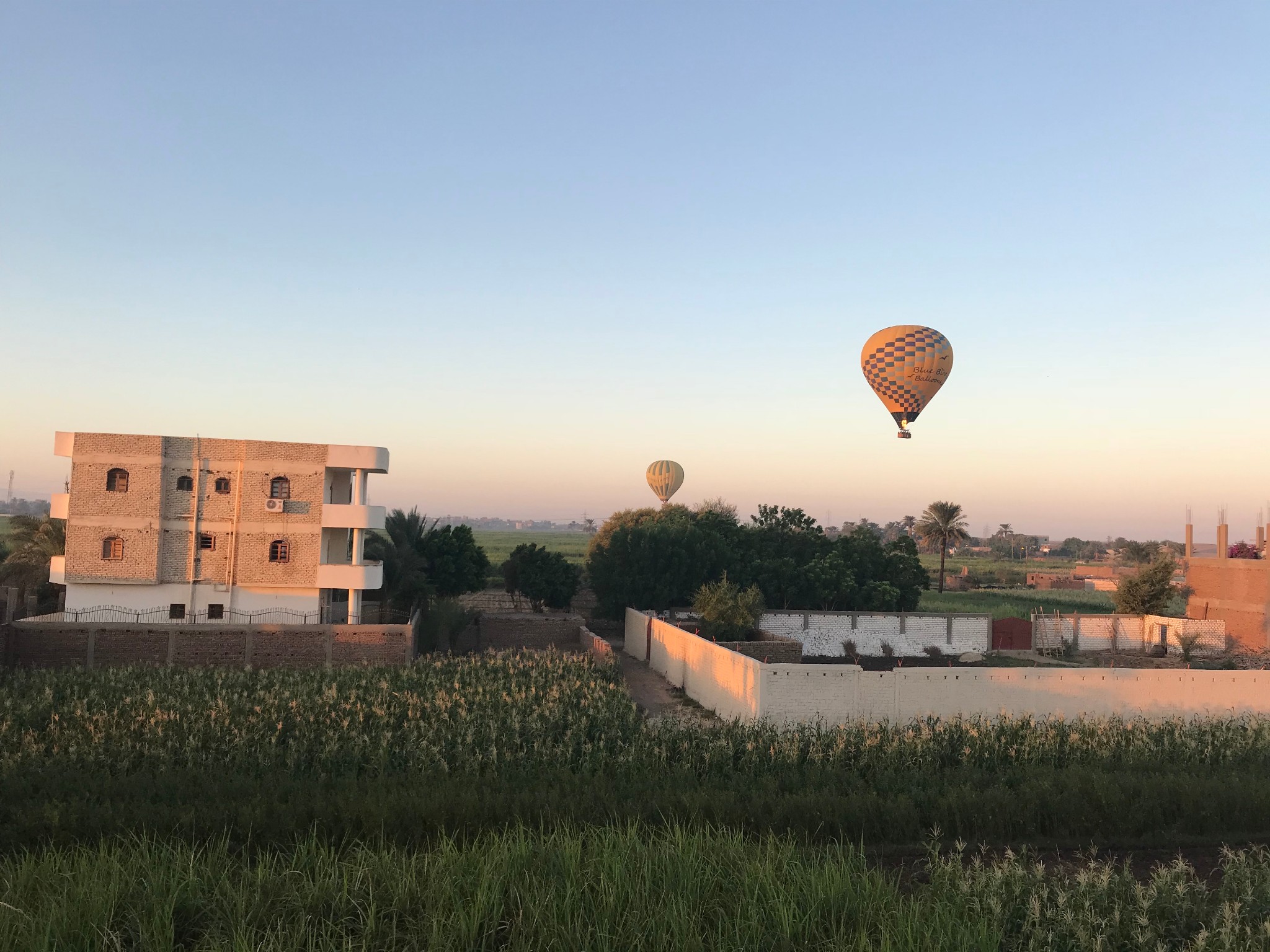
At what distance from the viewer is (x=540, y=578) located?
154 feet

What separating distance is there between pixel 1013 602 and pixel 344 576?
57.3 metres

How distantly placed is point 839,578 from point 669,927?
3833cm

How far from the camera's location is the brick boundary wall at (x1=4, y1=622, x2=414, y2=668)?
97.8ft

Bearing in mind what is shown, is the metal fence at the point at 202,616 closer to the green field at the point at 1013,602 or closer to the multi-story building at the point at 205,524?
the multi-story building at the point at 205,524

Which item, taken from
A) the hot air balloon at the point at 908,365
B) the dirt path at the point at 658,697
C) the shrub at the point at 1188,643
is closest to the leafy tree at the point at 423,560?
the dirt path at the point at 658,697

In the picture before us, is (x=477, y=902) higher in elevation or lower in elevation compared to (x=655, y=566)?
lower

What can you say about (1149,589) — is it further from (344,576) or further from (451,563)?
(344,576)

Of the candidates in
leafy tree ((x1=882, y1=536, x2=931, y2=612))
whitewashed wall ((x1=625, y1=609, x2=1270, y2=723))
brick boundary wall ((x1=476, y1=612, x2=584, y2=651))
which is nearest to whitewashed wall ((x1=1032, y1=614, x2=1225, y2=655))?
leafy tree ((x1=882, y1=536, x2=931, y2=612))

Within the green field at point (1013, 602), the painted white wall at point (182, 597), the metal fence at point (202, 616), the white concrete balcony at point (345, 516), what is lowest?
the green field at point (1013, 602)

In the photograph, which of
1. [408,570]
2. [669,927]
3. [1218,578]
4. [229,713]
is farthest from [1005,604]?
[669,927]

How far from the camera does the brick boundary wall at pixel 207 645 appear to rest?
29.8 meters

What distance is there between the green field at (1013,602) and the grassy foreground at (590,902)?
163 feet

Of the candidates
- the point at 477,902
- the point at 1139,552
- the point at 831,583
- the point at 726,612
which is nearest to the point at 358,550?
the point at 726,612

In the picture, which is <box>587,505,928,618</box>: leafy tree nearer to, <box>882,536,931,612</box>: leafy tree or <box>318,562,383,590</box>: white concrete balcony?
<box>882,536,931,612</box>: leafy tree
